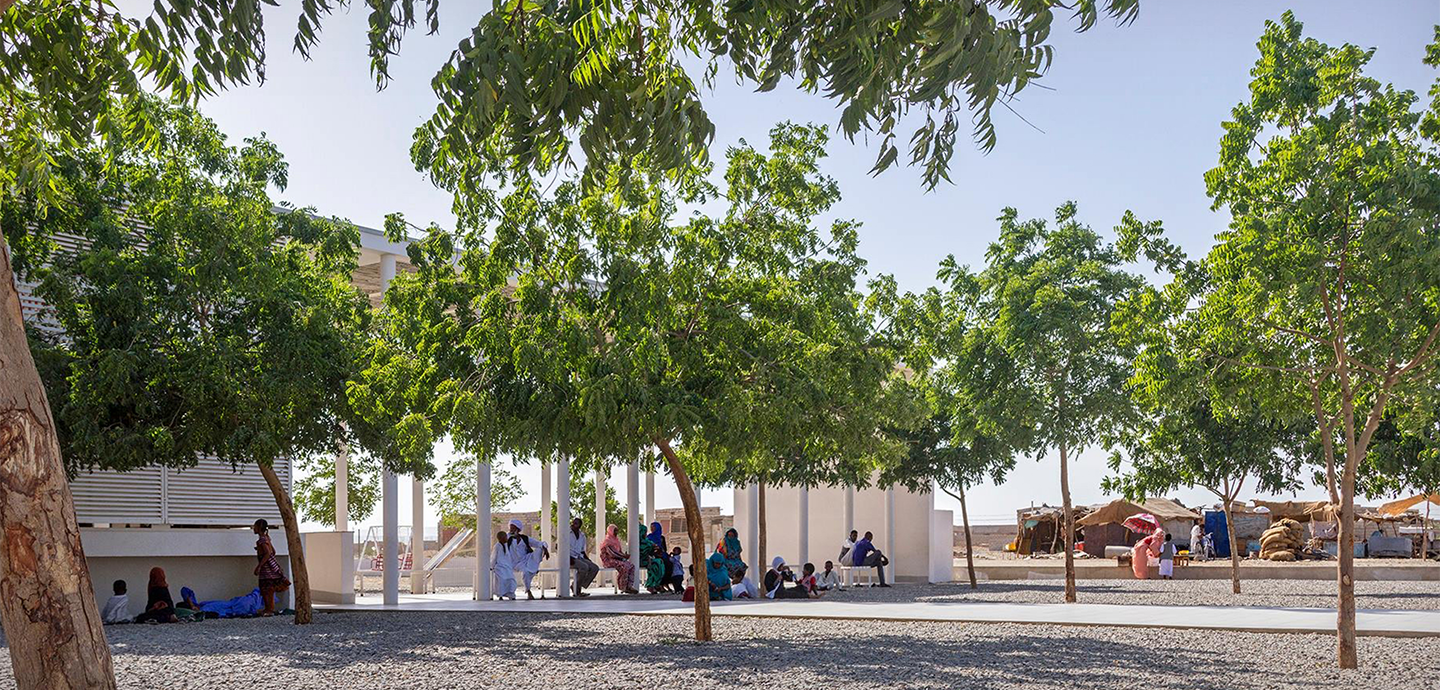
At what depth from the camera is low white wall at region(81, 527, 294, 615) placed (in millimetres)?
19953

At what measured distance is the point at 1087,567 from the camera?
33.8m

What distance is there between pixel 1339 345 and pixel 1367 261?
727 millimetres

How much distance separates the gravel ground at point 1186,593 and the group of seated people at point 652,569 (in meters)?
1.66

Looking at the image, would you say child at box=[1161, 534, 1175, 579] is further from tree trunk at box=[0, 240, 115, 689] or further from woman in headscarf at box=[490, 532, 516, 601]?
tree trunk at box=[0, 240, 115, 689]

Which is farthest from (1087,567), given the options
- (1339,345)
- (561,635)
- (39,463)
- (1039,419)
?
(39,463)

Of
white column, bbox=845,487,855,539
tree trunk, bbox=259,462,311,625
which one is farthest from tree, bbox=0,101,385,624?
white column, bbox=845,487,855,539

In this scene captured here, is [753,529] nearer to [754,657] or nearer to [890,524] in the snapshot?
[890,524]

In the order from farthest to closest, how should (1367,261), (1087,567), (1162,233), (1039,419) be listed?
(1087,567) → (1039,419) → (1162,233) → (1367,261)

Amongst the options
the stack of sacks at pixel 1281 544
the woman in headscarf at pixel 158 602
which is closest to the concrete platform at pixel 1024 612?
the woman in headscarf at pixel 158 602

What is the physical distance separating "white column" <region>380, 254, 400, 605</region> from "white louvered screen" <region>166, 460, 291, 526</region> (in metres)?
1.63

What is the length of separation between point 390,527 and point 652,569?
6142 mm

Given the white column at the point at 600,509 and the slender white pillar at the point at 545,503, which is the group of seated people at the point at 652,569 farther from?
the white column at the point at 600,509

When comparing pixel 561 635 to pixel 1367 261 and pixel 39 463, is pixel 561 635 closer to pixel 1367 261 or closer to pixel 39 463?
pixel 1367 261

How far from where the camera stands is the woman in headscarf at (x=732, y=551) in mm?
24969
